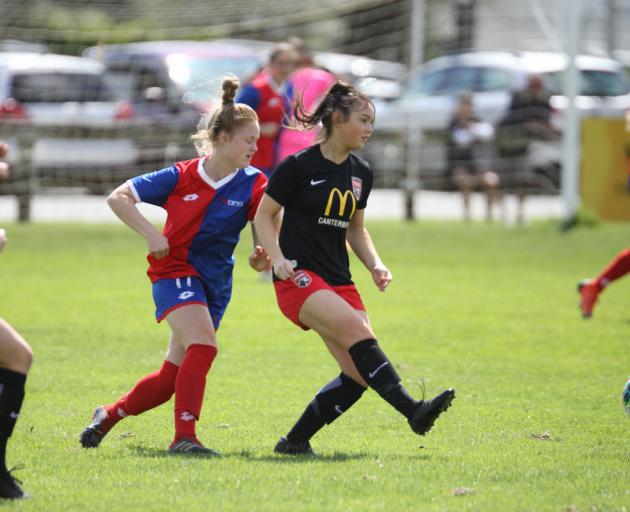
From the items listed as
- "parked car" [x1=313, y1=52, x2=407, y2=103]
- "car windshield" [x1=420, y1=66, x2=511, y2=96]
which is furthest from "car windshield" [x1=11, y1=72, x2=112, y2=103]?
"car windshield" [x1=420, y1=66, x2=511, y2=96]

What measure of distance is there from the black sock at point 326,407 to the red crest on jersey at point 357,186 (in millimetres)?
835

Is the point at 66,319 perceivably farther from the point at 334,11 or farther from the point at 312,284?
the point at 334,11

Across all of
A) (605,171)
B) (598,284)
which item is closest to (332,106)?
(598,284)

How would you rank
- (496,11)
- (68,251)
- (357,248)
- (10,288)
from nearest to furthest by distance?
(357,248)
(10,288)
(68,251)
(496,11)

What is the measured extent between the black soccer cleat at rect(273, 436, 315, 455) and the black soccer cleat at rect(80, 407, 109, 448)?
2.73 ft

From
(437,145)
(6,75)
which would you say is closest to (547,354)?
(437,145)

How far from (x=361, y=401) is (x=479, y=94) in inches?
585

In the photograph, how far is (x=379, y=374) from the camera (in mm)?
5516

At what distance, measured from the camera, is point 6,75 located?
1964 cm

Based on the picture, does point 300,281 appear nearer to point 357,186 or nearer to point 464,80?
point 357,186

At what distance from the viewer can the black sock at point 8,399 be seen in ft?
15.1

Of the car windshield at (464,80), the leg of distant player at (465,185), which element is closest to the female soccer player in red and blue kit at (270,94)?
the leg of distant player at (465,185)

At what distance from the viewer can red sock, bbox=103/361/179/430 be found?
5.87 metres

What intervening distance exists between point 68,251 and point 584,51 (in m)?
13.8
